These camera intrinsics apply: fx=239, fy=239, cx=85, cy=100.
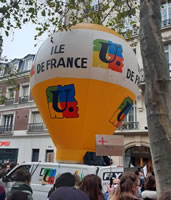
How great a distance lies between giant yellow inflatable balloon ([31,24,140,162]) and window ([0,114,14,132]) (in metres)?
16.9

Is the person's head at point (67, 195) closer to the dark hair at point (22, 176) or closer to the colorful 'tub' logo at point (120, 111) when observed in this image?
the dark hair at point (22, 176)

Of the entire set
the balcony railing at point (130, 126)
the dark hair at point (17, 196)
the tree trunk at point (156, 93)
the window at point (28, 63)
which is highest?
the window at point (28, 63)

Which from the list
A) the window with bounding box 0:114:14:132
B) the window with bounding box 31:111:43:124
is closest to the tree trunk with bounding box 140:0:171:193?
the window with bounding box 31:111:43:124

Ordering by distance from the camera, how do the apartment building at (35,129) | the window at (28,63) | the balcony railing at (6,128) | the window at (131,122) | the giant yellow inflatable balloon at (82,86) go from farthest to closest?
the window at (28,63)
the balcony railing at (6,128)
the window at (131,122)
the apartment building at (35,129)
the giant yellow inflatable balloon at (82,86)

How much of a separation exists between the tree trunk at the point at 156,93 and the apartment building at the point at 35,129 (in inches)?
469

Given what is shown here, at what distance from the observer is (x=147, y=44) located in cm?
352

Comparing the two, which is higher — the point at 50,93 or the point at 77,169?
the point at 50,93

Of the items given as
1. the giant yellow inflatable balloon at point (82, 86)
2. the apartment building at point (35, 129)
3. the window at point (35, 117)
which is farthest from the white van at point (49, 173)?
the window at point (35, 117)

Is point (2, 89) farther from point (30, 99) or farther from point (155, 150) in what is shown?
point (155, 150)

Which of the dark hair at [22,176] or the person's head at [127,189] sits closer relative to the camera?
the person's head at [127,189]

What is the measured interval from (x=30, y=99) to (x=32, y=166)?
1555 cm

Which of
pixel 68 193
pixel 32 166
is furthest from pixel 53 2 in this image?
pixel 68 193

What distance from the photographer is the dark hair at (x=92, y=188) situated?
3.22 m

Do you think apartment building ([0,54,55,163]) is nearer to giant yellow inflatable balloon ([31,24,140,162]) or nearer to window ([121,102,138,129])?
window ([121,102,138,129])
